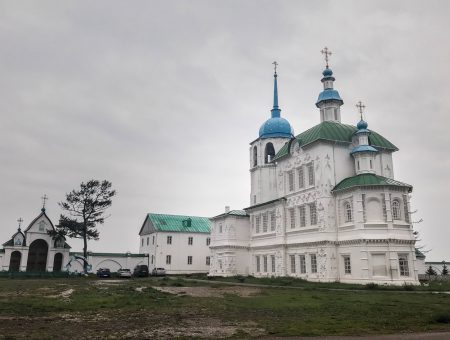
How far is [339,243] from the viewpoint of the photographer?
109ft

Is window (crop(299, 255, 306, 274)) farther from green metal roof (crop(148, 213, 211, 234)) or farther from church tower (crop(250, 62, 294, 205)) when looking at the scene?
green metal roof (crop(148, 213, 211, 234))

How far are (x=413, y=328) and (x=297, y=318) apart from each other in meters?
3.43

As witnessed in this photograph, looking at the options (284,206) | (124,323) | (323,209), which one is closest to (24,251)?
(284,206)

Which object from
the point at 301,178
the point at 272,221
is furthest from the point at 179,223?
the point at 301,178

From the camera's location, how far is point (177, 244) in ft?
193

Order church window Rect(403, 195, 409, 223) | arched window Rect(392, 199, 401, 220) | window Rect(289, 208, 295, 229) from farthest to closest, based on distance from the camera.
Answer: window Rect(289, 208, 295, 229)
church window Rect(403, 195, 409, 223)
arched window Rect(392, 199, 401, 220)

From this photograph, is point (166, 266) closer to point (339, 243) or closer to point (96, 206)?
point (96, 206)

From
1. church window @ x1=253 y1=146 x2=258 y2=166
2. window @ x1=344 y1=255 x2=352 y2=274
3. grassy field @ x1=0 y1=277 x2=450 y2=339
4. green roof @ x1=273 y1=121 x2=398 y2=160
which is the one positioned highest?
church window @ x1=253 y1=146 x2=258 y2=166

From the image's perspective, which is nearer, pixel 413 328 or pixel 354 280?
pixel 413 328

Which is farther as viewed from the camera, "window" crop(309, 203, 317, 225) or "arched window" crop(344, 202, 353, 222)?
"window" crop(309, 203, 317, 225)

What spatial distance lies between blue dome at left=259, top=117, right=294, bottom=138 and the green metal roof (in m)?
18.8

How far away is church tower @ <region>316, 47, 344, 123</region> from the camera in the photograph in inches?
1673

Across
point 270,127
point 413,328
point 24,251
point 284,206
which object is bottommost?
point 413,328

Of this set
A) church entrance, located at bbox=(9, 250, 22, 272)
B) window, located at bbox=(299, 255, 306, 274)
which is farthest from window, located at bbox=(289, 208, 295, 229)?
church entrance, located at bbox=(9, 250, 22, 272)
